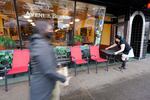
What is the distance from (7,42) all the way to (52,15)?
2.09m

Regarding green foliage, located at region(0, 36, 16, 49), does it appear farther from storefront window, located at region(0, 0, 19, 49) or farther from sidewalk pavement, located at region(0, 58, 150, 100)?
sidewalk pavement, located at region(0, 58, 150, 100)

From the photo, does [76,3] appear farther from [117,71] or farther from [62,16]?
[117,71]

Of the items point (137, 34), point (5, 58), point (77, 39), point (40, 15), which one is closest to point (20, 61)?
point (5, 58)

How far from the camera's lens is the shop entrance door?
8.20 meters

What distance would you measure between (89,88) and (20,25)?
10.5 feet

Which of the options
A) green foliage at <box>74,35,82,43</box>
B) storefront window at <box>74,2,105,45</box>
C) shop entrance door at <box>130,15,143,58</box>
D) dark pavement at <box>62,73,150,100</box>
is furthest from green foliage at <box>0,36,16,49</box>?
shop entrance door at <box>130,15,143,58</box>

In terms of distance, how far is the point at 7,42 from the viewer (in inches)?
214

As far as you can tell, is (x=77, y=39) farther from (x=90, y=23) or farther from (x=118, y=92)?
(x=118, y=92)

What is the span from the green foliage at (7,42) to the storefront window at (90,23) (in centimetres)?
258

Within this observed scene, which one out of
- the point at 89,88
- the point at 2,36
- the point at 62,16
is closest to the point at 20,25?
the point at 2,36

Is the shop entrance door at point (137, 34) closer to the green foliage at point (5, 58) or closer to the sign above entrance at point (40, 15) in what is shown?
the sign above entrance at point (40, 15)

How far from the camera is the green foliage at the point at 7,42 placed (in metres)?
5.36

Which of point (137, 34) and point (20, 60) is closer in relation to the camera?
point (20, 60)

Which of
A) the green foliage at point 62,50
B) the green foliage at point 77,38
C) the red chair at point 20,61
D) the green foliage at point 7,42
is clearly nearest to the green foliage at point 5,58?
the green foliage at point 7,42
